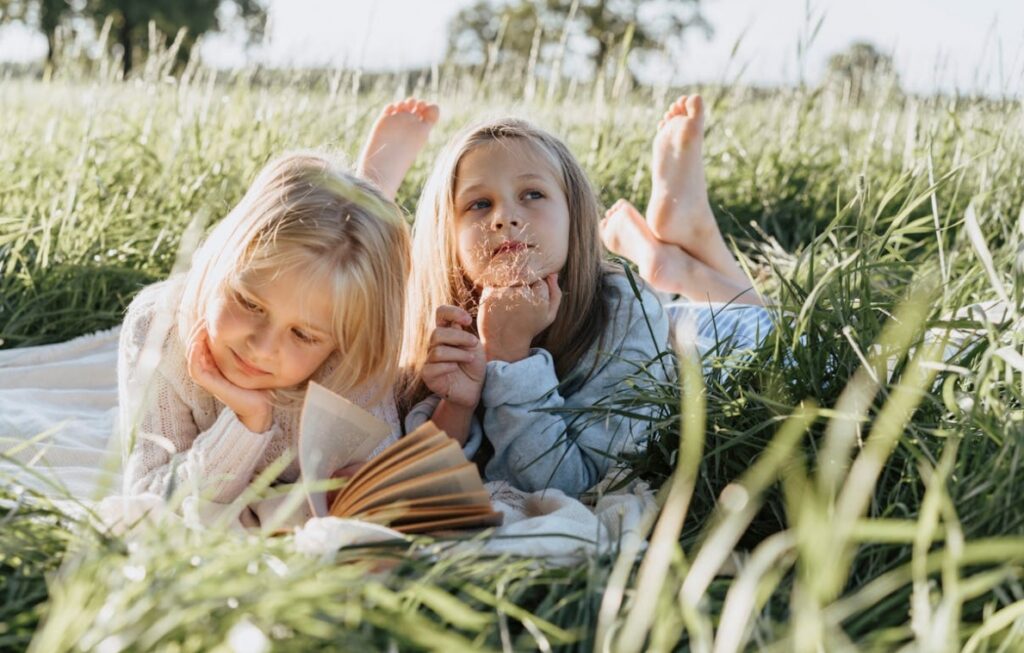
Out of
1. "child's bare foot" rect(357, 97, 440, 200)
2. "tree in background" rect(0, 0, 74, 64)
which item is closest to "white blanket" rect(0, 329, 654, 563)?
"child's bare foot" rect(357, 97, 440, 200)

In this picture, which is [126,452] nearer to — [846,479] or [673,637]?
[673,637]

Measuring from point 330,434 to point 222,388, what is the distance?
23 centimetres

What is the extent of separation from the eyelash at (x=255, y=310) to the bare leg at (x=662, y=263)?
1.43m

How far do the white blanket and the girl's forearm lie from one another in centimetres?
17

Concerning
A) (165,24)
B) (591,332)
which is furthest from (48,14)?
(591,332)

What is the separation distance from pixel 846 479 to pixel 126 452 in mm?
1046

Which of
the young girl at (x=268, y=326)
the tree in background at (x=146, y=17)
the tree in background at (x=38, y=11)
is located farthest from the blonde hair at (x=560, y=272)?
the tree in background at (x=38, y=11)

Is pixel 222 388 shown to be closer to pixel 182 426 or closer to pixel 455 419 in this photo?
pixel 182 426

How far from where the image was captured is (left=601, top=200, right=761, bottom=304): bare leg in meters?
3.33

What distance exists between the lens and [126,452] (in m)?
1.40

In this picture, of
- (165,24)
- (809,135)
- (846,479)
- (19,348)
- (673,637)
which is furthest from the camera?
(165,24)

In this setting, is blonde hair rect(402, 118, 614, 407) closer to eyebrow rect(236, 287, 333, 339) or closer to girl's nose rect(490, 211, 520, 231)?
girl's nose rect(490, 211, 520, 231)

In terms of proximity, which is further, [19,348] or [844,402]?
[19,348]

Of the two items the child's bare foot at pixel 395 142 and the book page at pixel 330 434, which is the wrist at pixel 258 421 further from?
the child's bare foot at pixel 395 142
